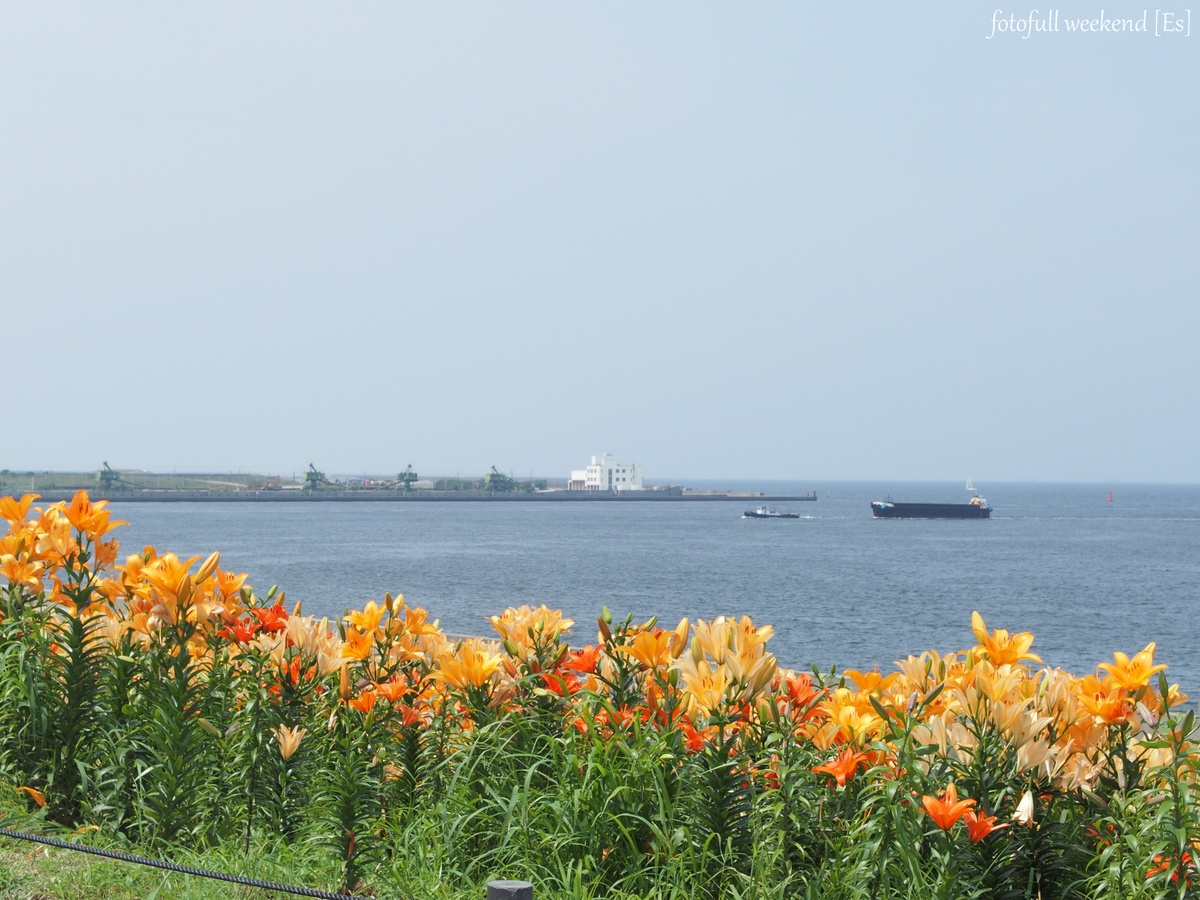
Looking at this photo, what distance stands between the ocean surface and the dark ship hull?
12589 millimetres

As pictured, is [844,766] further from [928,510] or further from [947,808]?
[928,510]

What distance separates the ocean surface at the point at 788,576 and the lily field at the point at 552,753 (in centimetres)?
722

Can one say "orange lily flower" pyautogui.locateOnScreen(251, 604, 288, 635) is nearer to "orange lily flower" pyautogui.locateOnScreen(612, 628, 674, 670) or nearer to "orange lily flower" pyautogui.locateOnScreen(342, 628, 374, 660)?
"orange lily flower" pyautogui.locateOnScreen(342, 628, 374, 660)

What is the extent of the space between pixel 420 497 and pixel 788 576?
121 meters

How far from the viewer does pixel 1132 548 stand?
7375 cm

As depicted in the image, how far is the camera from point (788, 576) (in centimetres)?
5116

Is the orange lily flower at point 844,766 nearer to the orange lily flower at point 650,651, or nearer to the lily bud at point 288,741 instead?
the orange lily flower at point 650,651

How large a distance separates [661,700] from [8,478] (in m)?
174

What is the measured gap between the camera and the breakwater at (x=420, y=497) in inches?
5738

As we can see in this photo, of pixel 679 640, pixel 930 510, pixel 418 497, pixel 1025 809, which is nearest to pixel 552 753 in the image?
pixel 679 640

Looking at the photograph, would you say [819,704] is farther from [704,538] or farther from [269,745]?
[704,538]

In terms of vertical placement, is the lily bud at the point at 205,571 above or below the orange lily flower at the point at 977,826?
above

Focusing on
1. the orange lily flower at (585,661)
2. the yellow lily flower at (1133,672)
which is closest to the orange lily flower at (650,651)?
the orange lily flower at (585,661)

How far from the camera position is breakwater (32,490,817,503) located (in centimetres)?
14575
